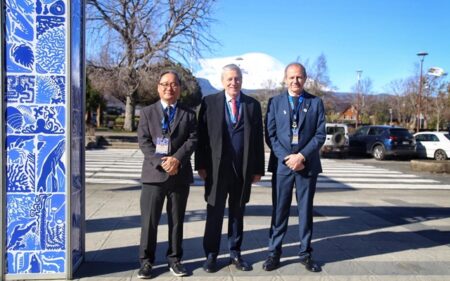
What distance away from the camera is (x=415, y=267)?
5051 mm

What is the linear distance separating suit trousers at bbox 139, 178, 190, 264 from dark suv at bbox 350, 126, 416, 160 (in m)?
18.3

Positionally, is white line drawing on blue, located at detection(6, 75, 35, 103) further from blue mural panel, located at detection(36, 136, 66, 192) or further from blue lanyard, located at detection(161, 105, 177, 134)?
blue lanyard, located at detection(161, 105, 177, 134)

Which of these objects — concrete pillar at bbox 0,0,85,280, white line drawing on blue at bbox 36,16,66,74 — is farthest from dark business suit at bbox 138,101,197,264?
white line drawing on blue at bbox 36,16,66,74

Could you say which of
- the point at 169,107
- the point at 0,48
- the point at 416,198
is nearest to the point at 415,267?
the point at 169,107

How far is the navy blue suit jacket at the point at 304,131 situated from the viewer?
4887 millimetres

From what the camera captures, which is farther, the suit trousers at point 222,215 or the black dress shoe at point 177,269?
the suit trousers at point 222,215

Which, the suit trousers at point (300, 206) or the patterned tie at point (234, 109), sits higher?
the patterned tie at point (234, 109)

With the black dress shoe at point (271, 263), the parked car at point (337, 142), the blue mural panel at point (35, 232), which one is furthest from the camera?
the parked car at point (337, 142)


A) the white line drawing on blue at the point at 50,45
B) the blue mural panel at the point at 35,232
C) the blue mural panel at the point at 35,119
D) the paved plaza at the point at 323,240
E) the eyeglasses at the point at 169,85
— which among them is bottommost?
the paved plaza at the point at 323,240

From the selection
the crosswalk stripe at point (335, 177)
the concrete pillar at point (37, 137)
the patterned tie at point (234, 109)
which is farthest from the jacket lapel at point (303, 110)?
the crosswalk stripe at point (335, 177)

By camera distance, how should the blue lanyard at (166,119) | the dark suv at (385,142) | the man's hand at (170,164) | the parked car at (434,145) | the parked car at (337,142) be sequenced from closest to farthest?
the man's hand at (170,164)
the blue lanyard at (166,119)
the dark suv at (385,142)
the parked car at (434,145)
the parked car at (337,142)

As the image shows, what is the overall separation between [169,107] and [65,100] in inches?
39.7

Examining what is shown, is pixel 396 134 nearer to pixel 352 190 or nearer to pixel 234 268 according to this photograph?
pixel 352 190

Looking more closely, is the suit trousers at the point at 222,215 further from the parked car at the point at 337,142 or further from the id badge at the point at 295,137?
the parked car at the point at 337,142
